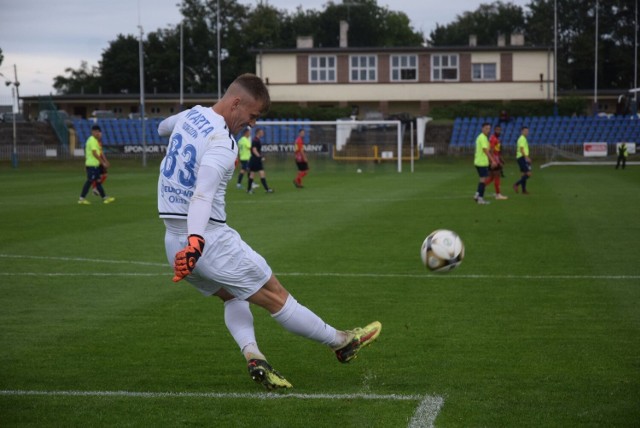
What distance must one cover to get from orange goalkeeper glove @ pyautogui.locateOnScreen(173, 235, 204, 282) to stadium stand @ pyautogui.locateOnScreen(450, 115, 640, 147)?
168 feet

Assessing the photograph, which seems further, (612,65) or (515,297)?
(612,65)

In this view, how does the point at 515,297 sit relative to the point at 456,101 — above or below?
below

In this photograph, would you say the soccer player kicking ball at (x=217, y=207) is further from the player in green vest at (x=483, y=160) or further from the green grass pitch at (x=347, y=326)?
the player in green vest at (x=483, y=160)

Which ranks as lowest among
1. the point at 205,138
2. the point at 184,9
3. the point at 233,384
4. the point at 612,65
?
the point at 233,384

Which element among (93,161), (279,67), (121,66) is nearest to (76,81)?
(121,66)

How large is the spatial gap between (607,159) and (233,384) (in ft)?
156

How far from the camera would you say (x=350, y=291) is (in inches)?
415

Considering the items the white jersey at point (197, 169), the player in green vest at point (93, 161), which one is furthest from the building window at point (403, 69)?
the white jersey at point (197, 169)

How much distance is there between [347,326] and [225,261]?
9.06ft

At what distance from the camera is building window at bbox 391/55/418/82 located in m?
72.6

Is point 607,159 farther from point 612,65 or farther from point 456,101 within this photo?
point 612,65

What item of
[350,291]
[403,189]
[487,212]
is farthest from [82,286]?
[403,189]

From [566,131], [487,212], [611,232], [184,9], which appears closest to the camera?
[611,232]

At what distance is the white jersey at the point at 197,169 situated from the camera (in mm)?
5723
